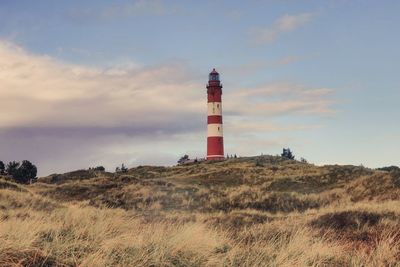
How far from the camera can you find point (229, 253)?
7992 millimetres

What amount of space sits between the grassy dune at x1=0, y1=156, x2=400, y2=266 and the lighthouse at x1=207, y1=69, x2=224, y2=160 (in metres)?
17.0

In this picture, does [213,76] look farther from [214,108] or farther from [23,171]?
[23,171]

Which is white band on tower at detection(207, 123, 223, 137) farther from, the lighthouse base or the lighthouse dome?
the lighthouse dome

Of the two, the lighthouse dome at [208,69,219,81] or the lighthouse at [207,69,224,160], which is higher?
the lighthouse dome at [208,69,219,81]

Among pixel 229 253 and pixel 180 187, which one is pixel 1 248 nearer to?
pixel 229 253

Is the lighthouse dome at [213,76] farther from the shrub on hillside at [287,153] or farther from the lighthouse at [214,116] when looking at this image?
the shrub on hillside at [287,153]

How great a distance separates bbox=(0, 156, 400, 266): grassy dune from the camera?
7.06 metres

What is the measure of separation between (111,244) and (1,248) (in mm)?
1582

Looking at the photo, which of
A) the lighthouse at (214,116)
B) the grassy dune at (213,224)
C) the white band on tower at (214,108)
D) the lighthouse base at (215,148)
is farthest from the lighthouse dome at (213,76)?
the grassy dune at (213,224)

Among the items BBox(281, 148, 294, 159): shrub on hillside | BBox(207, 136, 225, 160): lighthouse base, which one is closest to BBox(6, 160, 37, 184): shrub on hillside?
BBox(207, 136, 225, 160): lighthouse base

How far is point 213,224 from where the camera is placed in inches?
778

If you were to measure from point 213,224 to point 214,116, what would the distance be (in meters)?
53.0

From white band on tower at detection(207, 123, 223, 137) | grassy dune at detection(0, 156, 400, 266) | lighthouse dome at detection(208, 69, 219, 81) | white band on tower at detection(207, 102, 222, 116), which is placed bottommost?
grassy dune at detection(0, 156, 400, 266)

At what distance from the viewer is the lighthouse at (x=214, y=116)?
72.4m
